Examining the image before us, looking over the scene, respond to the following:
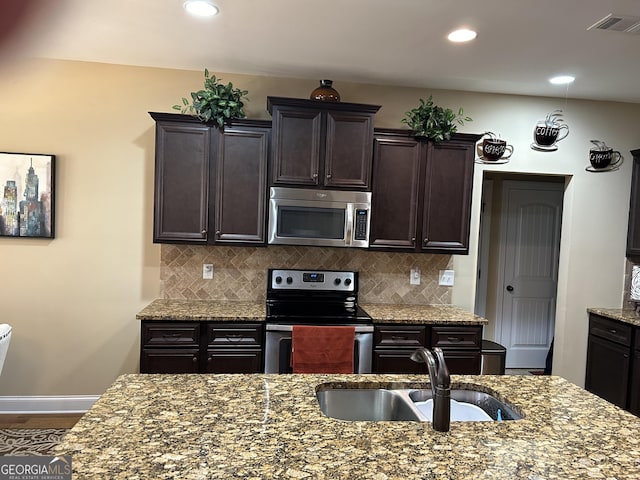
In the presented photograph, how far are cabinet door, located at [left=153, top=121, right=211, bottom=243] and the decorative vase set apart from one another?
85cm

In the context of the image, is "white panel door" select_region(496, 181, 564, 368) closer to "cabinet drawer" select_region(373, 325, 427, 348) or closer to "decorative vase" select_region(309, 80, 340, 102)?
"cabinet drawer" select_region(373, 325, 427, 348)

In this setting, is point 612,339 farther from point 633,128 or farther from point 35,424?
point 35,424

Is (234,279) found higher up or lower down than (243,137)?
lower down

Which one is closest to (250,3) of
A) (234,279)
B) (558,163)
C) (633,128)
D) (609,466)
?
(234,279)

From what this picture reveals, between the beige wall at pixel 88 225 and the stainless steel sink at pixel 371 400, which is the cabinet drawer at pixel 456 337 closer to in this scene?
the stainless steel sink at pixel 371 400

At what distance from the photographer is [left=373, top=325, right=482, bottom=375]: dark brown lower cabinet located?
3.09 m

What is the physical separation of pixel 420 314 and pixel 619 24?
7.07ft

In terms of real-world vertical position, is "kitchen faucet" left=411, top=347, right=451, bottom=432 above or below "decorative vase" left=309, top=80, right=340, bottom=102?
below

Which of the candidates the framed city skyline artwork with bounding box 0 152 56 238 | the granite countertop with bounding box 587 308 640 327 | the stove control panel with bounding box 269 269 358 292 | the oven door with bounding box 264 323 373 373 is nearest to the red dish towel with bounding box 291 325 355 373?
the oven door with bounding box 264 323 373 373

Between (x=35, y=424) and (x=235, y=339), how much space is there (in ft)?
5.48

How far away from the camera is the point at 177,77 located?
11.3 feet

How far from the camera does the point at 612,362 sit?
142 inches

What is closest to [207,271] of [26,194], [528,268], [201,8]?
[26,194]

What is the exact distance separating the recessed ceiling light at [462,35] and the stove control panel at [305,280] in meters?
1.89
